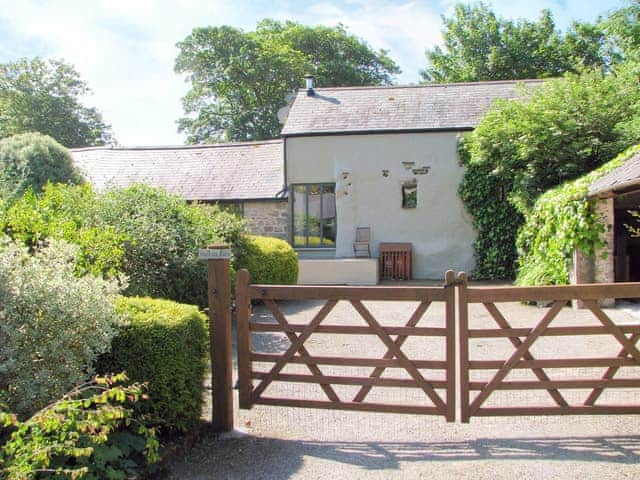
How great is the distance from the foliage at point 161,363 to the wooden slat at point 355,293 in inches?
30.4

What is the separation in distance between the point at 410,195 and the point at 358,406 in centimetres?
1285

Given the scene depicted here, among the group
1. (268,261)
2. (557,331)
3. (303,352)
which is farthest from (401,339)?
(268,261)

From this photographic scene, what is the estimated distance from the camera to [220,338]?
496 cm

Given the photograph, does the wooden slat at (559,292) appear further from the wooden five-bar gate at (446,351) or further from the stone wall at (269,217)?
the stone wall at (269,217)

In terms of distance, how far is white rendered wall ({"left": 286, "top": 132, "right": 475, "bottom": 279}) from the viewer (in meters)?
16.8

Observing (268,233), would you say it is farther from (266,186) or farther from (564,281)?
(564,281)

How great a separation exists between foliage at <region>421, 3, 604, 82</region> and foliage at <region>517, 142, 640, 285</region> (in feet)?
58.2

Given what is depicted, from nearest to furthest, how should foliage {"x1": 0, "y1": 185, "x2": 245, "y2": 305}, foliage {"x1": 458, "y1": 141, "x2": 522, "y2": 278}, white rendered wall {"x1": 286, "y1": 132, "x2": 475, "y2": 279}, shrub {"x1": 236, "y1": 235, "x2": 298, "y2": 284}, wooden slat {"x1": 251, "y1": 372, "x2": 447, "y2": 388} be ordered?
wooden slat {"x1": 251, "y1": 372, "x2": 447, "y2": 388}, foliage {"x1": 0, "y1": 185, "x2": 245, "y2": 305}, shrub {"x1": 236, "y1": 235, "x2": 298, "y2": 284}, foliage {"x1": 458, "y1": 141, "x2": 522, "y2": 278}, white rendered wall {"x1": 286, "y1": 132, "x2": 475, "y2": 279}

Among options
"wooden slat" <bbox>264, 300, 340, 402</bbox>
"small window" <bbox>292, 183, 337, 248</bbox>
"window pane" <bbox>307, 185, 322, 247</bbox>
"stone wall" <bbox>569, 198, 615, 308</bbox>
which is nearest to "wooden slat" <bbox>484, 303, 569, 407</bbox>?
"wooden slat" <bbox>264, 300, 340, 402</bbox>

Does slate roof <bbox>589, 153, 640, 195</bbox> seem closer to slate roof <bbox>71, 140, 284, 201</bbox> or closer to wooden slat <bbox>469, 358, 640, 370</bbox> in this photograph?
wooden slat <bbox>469, 358, 640, 370</bbox>

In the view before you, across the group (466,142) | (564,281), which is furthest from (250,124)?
(564,281)

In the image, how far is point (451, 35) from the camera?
32.3 m

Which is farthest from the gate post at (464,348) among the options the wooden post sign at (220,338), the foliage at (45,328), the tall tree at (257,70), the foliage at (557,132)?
the tall tree at (257,70)

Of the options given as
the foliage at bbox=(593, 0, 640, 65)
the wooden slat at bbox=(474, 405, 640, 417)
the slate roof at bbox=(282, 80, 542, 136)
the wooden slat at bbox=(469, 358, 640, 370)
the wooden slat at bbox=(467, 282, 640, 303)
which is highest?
the foliage at bbox=(593, 0, 640, 65)
